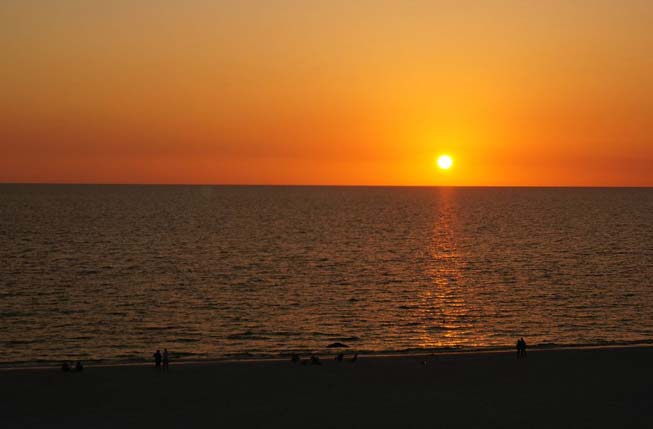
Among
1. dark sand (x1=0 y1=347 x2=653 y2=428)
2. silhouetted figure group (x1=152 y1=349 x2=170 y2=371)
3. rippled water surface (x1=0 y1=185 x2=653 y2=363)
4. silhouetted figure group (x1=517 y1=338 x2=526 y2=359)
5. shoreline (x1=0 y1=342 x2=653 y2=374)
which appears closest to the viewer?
dark sand (x1=0 y1=347 x2=653 y2=428)

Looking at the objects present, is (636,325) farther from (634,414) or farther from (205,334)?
(205,334)

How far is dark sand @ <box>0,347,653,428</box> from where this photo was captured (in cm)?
2858

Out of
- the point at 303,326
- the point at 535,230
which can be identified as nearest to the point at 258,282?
the point at 303,326

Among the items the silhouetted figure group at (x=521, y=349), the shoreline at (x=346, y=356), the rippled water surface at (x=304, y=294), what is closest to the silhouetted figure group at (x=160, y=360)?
the shoreline at (x=346, y=356)

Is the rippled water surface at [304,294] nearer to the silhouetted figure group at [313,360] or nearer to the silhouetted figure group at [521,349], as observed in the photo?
the silhouetted figure group at [313,360]

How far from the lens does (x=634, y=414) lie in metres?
29.4

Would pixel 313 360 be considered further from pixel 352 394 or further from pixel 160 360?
pixel 160 360

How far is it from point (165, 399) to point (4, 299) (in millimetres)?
32387

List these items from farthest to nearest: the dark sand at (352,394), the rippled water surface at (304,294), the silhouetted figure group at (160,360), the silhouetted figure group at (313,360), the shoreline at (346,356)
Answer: the rippled water surface at (304,294) < the shoreline at (346,356) < the silhouetted figure group at (313,360) < the silhouetted figure group at (160,360) < the dark sand at (352,394)

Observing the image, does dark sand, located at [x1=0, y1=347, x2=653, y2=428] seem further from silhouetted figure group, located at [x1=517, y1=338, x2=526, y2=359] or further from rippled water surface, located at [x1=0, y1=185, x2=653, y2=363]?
rippled water surface, located at [x1=0, y1=185, x2=653, y2=363]

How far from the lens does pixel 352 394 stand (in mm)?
32188

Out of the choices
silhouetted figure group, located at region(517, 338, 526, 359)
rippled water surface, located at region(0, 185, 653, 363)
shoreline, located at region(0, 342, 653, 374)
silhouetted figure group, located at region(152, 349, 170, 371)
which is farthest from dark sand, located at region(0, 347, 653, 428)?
rippled water surface, located at region(0, 185, 653, 363)

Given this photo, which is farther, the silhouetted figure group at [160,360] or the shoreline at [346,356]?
the shoreline at [346,356]

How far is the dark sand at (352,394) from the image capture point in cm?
2858
